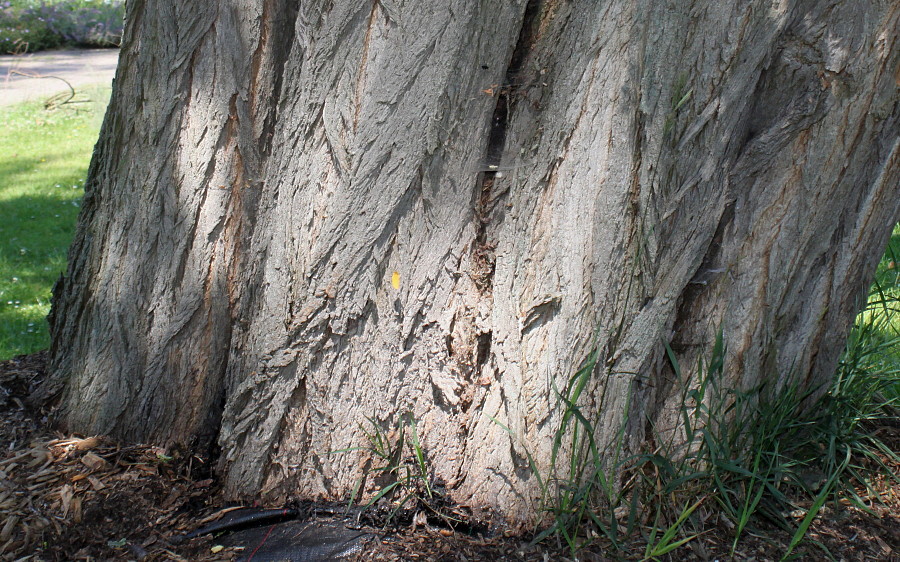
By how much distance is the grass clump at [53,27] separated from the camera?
1491cm

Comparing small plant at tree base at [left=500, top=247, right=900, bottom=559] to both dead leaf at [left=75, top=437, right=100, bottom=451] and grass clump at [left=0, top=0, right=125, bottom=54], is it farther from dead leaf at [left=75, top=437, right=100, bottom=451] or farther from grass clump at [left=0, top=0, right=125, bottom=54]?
grass clump at [left=0, top=0, right=125, bottom=54]

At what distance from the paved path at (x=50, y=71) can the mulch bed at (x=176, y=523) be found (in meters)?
10.2

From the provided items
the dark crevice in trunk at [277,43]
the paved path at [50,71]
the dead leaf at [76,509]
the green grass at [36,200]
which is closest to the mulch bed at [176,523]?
the dead leaf at [76,509]

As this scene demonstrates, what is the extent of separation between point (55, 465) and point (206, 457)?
0.55m

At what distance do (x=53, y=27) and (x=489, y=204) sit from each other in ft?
53.0

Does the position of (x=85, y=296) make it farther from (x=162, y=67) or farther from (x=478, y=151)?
(x=478, y=151)

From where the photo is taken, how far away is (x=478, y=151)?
8.11ft

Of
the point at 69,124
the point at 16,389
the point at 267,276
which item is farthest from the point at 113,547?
the point at 69,124

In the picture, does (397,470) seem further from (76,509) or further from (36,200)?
(36,200)

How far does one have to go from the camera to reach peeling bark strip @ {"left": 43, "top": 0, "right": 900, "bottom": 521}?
2309mm

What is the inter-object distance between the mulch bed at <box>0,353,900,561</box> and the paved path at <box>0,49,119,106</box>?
10199 mm

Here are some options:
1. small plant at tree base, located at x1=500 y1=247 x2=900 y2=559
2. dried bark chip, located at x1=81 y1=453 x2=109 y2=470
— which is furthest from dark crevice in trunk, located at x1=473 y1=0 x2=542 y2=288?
dried bark chip, located at x1=81 y1=453 x2=109 y2=470

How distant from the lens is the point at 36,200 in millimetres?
7777

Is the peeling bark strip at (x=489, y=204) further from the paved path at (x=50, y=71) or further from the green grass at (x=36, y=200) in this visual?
the paved path at (x=50, y=71)
